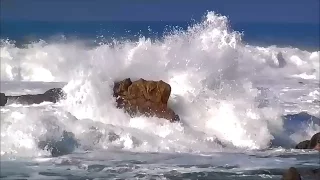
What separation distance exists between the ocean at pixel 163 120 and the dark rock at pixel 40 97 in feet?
0.93

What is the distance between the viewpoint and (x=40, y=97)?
14.9m

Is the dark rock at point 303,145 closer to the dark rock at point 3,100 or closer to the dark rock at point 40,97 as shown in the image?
the dark rock at point 40,97

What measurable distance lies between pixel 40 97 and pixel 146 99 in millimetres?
2815

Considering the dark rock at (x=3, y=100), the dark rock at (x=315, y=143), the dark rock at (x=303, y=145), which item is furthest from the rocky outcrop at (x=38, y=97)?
the dark rock at (x=315, y=143)

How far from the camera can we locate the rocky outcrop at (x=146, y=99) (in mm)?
13805

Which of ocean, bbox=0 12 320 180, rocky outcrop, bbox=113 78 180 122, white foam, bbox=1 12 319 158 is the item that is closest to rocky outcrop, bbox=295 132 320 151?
ocean, bbox=0 12 320 180

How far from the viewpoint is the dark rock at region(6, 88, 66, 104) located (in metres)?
14.5

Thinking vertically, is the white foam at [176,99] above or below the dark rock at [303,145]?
above

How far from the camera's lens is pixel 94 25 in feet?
138

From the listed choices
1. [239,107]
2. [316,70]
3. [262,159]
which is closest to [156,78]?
[239,107]

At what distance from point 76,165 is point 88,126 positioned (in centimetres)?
254

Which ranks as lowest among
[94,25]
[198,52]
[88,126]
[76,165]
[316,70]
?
[76,165]

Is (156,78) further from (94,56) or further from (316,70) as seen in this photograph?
(316,70)

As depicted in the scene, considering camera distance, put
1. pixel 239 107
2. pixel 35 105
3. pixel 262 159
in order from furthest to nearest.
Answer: pixel 239 107 < pixel 35 105 < pixel 262 159
